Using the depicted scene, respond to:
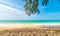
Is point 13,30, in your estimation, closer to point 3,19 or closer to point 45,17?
point 3,19

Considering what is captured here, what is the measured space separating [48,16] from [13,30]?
0.43 m

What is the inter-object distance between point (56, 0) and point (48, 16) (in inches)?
8.1

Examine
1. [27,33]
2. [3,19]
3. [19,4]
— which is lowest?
[27,33]

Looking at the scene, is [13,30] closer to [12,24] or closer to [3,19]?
[12,24]

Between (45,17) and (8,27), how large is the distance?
1.44 ft

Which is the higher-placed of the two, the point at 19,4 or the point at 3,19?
the point at 19,4

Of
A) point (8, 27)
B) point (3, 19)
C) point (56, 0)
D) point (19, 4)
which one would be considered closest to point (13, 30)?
point (8, 27)

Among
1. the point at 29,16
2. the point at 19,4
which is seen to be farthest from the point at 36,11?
the point at 19,4

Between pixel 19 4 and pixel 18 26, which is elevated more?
pixel 19 4

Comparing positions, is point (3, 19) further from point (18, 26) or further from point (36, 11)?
point (36, 11)

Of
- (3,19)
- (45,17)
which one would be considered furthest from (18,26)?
(45,17)

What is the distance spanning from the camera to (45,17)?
1774 mm

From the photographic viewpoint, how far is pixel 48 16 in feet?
5.83

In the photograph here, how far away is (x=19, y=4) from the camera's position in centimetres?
178
